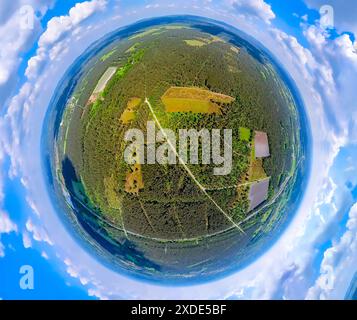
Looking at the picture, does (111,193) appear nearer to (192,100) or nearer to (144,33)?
(192,100)

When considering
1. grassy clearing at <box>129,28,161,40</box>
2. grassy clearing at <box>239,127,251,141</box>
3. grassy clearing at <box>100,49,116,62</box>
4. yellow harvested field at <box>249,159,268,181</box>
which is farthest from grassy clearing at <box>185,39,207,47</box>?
yellow harvested field at <box>249,159,268,181</box>

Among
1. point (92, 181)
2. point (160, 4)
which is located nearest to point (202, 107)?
point (92, 181)

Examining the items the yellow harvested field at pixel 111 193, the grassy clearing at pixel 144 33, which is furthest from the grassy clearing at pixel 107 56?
the yellow harvested field at pixel 111 193

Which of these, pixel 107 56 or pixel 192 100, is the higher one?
pixel 107 56

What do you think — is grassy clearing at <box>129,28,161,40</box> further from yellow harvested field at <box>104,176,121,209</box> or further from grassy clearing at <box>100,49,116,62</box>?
yellow harvested field at <box>104,176,121,209</box>

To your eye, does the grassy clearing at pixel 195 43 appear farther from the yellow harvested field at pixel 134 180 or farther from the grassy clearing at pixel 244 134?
the yellow harvested field at pixel 134 180

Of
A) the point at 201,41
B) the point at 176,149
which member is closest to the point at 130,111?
the point at 176,149

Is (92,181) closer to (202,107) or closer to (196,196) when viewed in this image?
(196,196)
